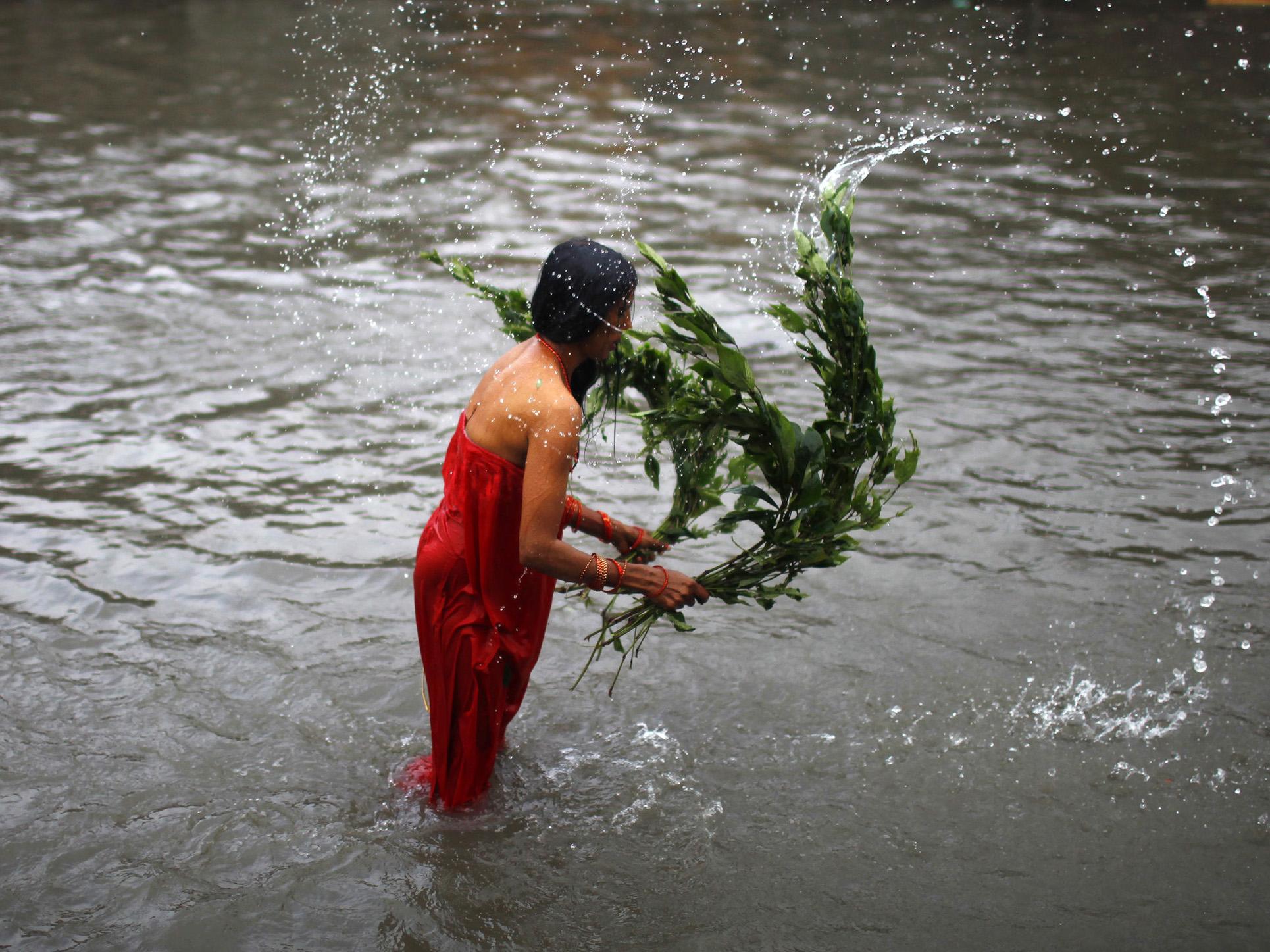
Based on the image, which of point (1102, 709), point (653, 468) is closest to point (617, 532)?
point (653, 468)

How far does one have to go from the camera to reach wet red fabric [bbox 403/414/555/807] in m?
3.79

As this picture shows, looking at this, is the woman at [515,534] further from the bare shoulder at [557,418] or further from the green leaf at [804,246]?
the green leaf at [804,246]

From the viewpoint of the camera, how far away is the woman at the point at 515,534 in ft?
11.8

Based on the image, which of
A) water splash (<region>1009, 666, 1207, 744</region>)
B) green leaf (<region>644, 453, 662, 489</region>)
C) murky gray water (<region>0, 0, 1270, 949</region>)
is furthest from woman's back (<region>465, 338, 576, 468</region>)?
water splash (<region>1009, 666, 1207, 744</region>)

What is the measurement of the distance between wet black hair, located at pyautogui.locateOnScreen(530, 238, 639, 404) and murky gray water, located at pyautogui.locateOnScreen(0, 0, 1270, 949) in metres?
1.90

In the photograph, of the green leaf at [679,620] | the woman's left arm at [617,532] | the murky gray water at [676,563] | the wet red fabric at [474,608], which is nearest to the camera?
the wet red fabric at [474,608]

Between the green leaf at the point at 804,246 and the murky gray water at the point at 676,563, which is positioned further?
the murky gray water at the point at 676,563

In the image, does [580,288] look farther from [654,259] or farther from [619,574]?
[619,574]

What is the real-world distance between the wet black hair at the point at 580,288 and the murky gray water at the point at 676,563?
75.0 inches

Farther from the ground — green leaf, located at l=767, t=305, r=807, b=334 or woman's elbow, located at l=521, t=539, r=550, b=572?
green leaf, located at l=767, t=305, r=807, b=334

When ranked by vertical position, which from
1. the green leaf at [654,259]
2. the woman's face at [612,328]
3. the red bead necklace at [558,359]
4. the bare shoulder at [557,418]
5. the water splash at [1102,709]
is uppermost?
the green leaf at [654,259]

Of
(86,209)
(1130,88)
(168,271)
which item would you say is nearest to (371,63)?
(86,209)

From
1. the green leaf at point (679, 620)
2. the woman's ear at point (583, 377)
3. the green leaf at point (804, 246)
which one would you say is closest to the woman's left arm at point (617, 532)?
the green leaf at point (679, 620)

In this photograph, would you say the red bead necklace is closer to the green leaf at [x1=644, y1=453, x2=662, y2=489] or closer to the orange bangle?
the orange bangle
